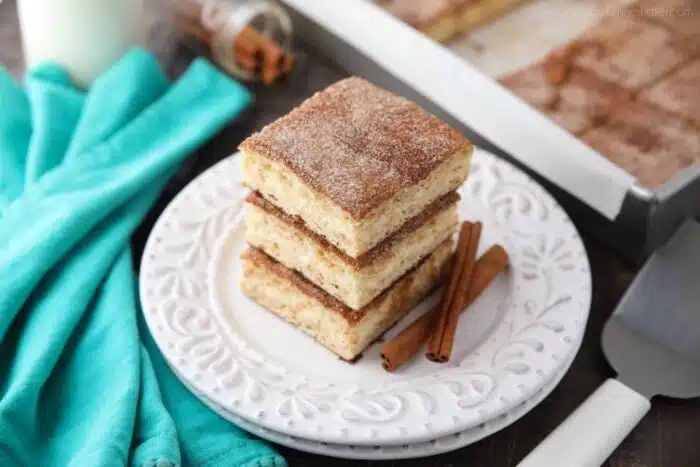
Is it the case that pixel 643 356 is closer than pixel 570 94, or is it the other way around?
pixel 643 356

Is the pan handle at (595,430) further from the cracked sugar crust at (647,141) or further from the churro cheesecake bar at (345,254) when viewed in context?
the cracked sugar crust at (647,141)

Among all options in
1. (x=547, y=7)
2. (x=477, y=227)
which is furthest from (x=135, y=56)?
(x=547, y=7)

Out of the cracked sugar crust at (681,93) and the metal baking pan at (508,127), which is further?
the cracked sugar crust at (681,93)

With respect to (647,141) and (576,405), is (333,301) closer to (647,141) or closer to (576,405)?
(576,405)

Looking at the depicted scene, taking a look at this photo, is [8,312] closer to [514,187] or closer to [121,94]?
[121,94]

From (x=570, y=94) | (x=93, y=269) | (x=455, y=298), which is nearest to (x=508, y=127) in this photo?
(x=570, y=94)

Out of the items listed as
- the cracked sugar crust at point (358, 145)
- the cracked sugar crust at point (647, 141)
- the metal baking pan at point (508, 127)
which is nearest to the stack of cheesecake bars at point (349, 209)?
the cracked sugar crust at point (358, 145)
